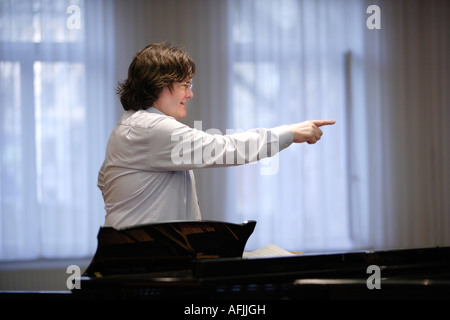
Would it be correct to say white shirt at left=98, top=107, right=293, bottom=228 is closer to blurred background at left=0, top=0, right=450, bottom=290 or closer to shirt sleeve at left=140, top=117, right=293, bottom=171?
shirt sleeve at left=140, top=117, right=293, bottom=171

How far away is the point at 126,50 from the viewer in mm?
3695

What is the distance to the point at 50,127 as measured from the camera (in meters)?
3.64

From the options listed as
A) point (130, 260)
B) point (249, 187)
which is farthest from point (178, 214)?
point (249, 187)

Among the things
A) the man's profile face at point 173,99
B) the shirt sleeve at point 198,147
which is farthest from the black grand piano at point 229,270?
the man's profile face at point 173,99

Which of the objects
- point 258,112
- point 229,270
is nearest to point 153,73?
point 229,270

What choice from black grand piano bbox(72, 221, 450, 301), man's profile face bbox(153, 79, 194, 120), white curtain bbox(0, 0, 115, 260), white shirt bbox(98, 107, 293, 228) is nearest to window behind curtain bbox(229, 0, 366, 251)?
white curtain bbox(0, 0, 115, 260)

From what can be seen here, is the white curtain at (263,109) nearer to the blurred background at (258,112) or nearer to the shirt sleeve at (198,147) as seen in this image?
the blurred background at (258,112)

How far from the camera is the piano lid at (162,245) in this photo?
1.30 metres

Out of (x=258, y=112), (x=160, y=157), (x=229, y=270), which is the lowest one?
(x=229, y=270)

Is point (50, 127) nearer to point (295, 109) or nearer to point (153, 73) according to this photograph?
point (295, 109)

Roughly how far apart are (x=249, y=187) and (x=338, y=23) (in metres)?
1.48

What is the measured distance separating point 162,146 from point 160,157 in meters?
0.04

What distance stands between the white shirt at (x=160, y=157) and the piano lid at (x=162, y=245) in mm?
276
